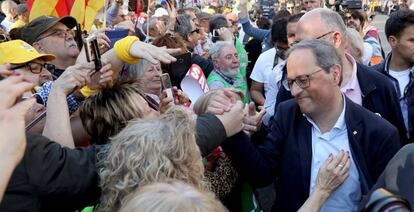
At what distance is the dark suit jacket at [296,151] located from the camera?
242 cm

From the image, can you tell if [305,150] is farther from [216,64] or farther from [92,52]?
[216,64]

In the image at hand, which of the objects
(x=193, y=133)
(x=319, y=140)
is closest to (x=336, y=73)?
(x=319, y=140)

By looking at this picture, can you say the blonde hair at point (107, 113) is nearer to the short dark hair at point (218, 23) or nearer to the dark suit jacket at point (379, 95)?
the dark suit jacket at point (379, 95)

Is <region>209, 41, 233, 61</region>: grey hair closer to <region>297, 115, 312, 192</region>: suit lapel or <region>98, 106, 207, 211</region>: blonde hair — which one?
<region>297, 115, 312, 192</region>: suit lapel

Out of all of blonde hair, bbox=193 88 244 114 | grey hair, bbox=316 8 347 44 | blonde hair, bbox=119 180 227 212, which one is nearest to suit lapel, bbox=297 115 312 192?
blonde hair, bbox=193 88 244 114

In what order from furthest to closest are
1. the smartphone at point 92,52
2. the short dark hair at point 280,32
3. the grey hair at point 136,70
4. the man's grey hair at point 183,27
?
the man's grey hair at point 183,27 < the short dark hair at point 280,32 < the grey hair at point 136,70 < the smartphone at point 92,52

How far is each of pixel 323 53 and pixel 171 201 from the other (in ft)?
4.75

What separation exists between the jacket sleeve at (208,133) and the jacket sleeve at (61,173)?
447 mm

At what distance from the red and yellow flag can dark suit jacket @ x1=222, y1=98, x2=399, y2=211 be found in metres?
1.91

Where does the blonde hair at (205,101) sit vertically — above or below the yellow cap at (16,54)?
below

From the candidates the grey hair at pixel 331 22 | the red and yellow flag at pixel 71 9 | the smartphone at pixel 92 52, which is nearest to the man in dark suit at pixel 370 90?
the grey hair at pixel 331 22

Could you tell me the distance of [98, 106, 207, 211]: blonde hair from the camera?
1734 millimetres

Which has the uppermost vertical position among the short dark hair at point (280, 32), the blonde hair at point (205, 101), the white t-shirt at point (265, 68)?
the blonde hair at point (205, 101)

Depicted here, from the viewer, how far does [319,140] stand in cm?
251
